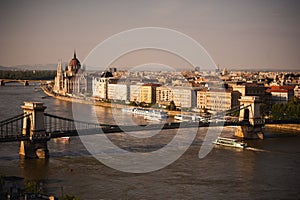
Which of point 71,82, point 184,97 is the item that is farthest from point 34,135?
point 71,82

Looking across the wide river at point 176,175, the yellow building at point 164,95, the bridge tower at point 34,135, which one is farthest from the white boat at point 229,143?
the yellow building at point 164,95

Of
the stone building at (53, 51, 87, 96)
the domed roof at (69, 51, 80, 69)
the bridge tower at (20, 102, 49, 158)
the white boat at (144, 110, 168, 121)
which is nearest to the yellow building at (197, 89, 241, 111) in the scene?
the white boat at (144, 110, 168, 121)

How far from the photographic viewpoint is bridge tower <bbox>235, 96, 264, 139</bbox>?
465 inches

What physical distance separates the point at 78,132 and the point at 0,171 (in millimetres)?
2174

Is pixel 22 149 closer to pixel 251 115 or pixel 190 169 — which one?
pixel 190 169

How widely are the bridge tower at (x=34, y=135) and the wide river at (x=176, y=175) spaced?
18 cm

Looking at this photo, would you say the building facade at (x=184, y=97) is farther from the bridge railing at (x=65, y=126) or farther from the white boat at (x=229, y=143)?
the white boat at (x=229, y=143)

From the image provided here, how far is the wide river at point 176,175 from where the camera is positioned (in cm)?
662

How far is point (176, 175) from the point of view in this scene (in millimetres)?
7578

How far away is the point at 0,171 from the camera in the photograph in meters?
7.42

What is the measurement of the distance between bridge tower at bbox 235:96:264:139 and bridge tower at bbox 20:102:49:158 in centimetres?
471

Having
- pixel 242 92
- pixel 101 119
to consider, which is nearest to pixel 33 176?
pixel 101 119

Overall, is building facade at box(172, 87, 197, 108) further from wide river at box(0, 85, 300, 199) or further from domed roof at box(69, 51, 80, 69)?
domed roof at box(69, 51, 80, 69)

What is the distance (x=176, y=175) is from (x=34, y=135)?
2488 mm
